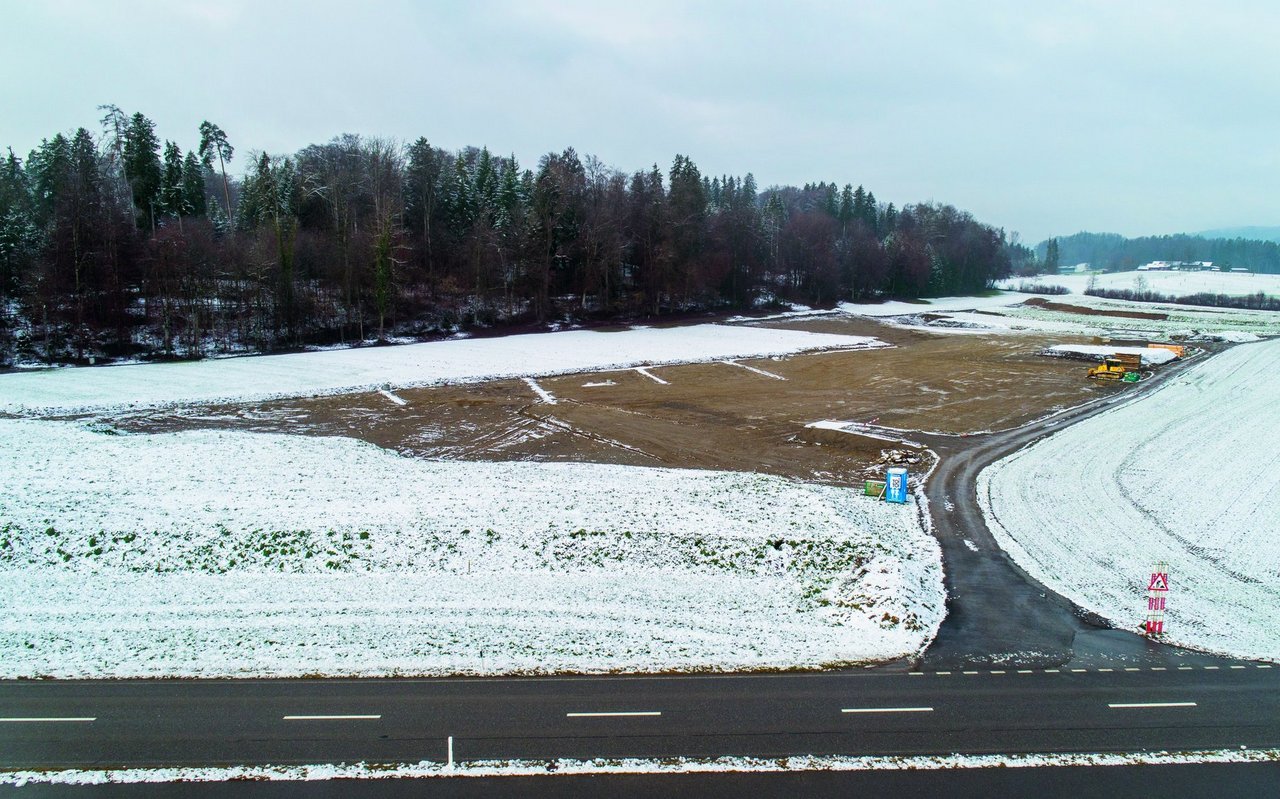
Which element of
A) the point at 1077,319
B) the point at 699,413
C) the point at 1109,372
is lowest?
the point at 699,413

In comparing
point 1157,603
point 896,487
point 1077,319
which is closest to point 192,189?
point 896,487

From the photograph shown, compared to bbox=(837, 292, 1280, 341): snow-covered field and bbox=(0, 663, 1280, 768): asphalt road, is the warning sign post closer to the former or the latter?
bbox=(0, 663, 1280, 768): asphalt road

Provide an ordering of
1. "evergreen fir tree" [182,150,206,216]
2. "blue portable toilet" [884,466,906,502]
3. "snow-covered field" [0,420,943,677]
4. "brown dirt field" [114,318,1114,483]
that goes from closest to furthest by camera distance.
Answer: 1. "snow-covered field" [0,420,943,677]
2. "blue portable toilet" [884,466,906,502]
3. "brown dirt field" [114,318,1114,483]
4. "evergreen fir tree" [182,150,206,216]

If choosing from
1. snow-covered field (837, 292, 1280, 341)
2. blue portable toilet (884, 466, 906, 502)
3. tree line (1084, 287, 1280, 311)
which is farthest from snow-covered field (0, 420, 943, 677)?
tree line (1084, 287, 1280, 311)

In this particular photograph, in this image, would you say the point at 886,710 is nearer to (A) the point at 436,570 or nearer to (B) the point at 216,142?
(A) the point at 436,570

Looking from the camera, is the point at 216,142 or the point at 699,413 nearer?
the point at 699,413

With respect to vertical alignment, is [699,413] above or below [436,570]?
above
